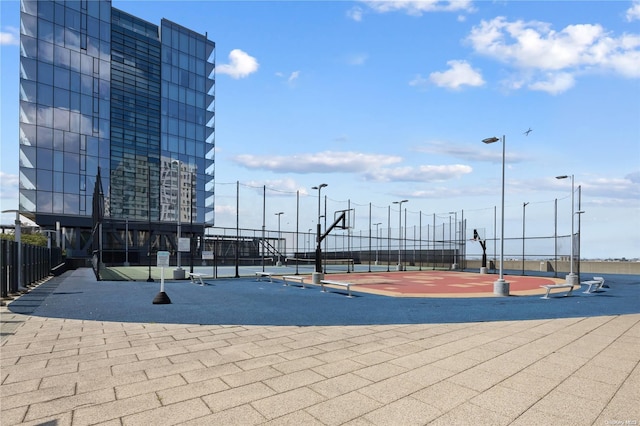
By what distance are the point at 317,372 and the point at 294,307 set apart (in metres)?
6.98

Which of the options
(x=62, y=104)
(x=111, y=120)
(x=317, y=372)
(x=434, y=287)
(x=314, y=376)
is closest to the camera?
(x=314, y=376)

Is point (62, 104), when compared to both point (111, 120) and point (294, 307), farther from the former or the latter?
point (294, 307)

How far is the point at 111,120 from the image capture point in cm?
5838

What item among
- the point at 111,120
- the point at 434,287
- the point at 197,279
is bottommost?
the point at 197,279

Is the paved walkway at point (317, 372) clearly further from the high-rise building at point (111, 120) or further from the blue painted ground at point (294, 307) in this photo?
the high-rise building at point (111, 120)

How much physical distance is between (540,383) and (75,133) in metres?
60.7

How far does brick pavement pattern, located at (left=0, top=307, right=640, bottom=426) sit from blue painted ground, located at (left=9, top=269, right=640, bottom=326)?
1.40 metres

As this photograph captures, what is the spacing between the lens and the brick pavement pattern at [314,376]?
4.38m

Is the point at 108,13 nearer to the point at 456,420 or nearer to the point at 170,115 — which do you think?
the point at 170,115

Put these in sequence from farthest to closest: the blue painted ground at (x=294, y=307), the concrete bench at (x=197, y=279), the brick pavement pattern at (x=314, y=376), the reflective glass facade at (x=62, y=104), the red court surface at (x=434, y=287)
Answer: the reflective glass facade at (x=62, y=104)
the concrete bench at (x=197, y=279)
the red court surface at (x=434, y=287)
the blue painted ground at (x=294, y=307)
the brick pavement pattern at (x=314, y=376)

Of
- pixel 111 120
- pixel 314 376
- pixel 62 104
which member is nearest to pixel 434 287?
pixel 314 376

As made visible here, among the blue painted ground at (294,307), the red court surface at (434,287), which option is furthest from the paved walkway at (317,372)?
the red court surface at (434,287)

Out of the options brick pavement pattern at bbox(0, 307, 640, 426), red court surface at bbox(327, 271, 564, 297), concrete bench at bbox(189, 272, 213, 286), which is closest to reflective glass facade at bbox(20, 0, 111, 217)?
concrete bench at bbox(189, 272, 213, 286)

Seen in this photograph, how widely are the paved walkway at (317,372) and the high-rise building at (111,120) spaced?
3448cm
